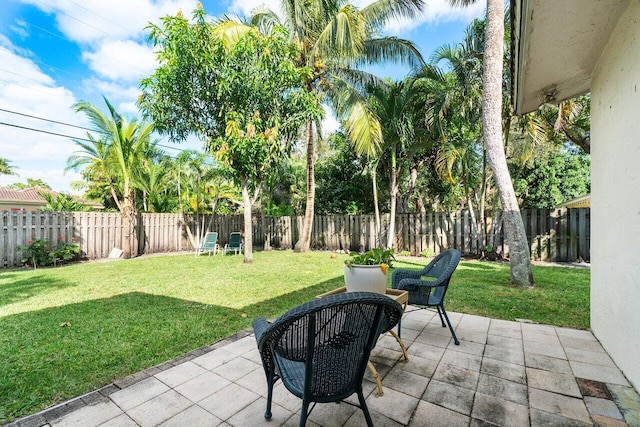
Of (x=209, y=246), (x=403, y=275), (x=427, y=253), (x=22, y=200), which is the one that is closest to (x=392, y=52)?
(x=427, y=253)

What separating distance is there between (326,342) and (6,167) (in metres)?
42.4

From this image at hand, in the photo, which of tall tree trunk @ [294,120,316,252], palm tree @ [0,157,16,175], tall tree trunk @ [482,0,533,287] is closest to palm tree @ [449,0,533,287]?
tall tree trunk @ [482,0,533,287]

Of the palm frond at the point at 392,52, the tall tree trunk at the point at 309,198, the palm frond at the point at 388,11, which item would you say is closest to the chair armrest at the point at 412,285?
the tall tree trunk at the point at 309,198

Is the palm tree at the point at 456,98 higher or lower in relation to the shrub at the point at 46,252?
higher

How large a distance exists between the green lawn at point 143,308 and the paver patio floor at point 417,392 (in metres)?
0.37

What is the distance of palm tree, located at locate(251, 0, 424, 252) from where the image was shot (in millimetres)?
8227

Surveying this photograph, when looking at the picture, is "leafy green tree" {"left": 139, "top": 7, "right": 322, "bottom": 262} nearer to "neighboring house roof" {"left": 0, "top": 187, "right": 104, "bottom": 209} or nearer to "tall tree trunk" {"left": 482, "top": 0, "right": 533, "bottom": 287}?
"tall tree trunk" {"left": 482, "top": 0, "right": 533, "bottom": 287}

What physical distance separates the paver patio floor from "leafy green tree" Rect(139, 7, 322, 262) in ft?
18.1

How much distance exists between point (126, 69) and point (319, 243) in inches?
409

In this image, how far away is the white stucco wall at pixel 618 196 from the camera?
83.0 inches

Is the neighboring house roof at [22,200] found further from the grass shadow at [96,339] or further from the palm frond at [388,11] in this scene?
the palm frond at [388,11]

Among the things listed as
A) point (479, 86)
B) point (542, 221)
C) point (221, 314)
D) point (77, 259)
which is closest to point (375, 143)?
point (479, 86)

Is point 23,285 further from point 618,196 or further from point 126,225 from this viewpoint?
point 618,196

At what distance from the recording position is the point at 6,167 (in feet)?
96.3
